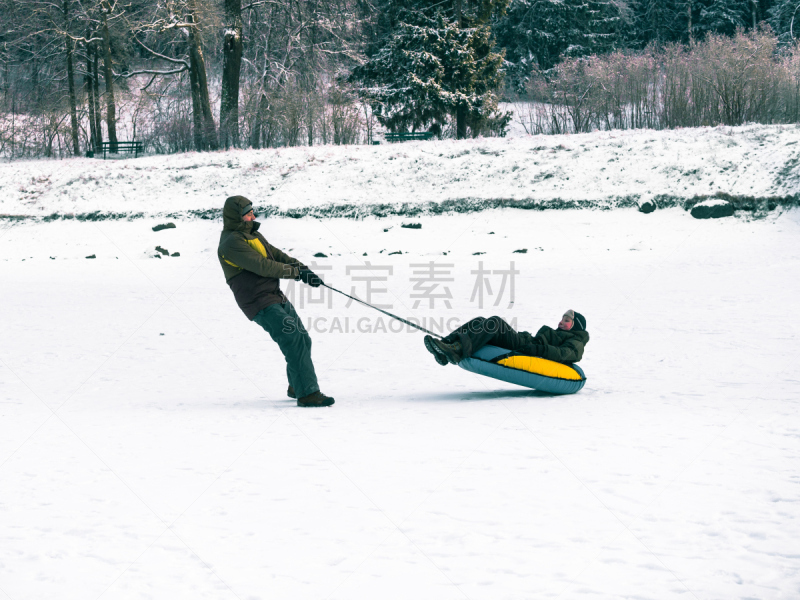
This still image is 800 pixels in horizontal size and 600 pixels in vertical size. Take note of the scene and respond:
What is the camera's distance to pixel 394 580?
3.07 metres

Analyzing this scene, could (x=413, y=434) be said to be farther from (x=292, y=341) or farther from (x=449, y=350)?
(x=292, y=341)

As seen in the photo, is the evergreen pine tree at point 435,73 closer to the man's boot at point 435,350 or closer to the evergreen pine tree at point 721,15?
the man's boot at point 435,350

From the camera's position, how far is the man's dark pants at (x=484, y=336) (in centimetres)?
621

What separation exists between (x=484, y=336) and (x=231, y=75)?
24261mm

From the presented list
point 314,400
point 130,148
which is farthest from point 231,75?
point 314,400

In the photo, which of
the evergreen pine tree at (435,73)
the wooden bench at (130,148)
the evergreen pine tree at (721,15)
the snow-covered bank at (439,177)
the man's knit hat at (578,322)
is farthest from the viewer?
the evergreen pine tree at (721,15)

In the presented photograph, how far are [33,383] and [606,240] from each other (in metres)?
13.4

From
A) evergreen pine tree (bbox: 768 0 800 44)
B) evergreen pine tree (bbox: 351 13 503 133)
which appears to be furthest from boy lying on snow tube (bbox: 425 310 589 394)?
evergreen pine tree (bbox: 768 0 800 44)

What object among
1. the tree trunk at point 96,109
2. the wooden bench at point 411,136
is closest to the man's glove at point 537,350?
the wooden bench at point 411,136

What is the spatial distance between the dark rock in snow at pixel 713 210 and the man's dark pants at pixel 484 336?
1351 centimetres

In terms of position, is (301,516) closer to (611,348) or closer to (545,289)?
(611,348)

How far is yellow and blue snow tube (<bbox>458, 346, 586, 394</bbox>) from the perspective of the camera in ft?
20.9

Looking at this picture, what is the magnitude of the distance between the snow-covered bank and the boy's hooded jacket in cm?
1463

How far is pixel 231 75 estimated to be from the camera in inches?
1099
